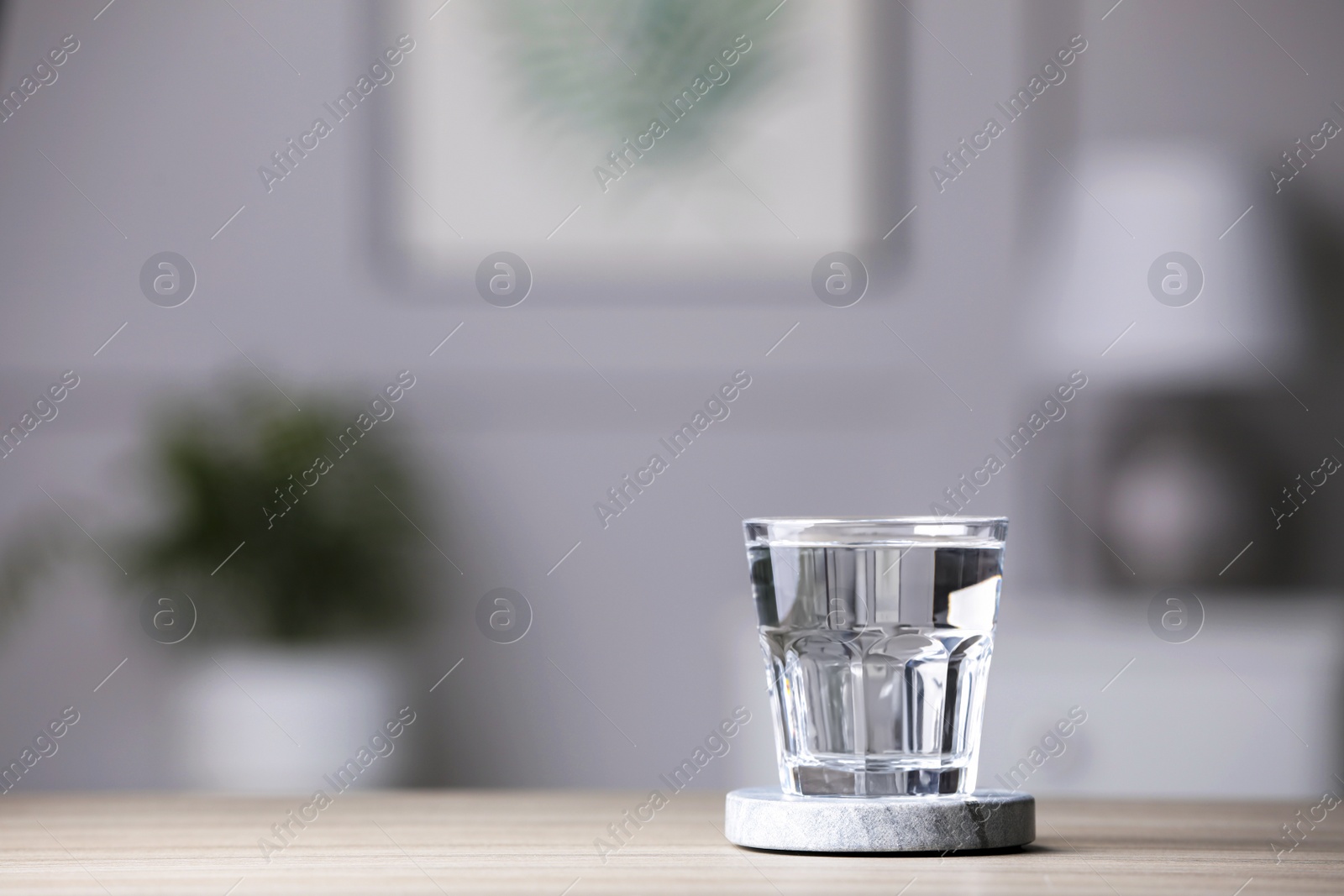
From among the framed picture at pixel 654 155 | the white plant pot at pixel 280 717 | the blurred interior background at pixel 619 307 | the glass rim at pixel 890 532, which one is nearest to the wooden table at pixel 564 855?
the glass rim at pixel 890 532

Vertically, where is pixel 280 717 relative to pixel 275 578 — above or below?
below

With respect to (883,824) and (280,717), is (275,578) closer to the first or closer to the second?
(280,717)

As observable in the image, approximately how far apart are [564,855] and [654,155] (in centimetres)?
177

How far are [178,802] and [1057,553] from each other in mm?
1653

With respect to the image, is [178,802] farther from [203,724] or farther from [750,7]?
[750,7]

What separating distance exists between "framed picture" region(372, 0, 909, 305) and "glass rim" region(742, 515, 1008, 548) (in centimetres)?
161

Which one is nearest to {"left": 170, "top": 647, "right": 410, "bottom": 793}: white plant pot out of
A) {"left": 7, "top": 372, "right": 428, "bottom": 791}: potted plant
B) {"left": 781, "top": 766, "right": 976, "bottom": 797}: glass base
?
{"left": 7, "top": 372, "right": 428, "bottom": 791}: potted plant

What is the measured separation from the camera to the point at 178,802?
0.87 meters

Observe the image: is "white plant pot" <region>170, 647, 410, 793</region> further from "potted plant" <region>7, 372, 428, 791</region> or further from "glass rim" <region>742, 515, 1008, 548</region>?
"glass rim" <region>742, 515, 1008, 548</region>

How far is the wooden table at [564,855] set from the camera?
566 mm

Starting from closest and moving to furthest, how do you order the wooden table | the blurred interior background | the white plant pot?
1. the wooden table
2. the white plant pot
3. the blurred interior background

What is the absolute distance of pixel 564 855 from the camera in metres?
0.65

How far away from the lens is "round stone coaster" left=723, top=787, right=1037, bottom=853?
0.63 m

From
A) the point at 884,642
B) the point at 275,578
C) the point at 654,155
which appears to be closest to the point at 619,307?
the point at 654,155
